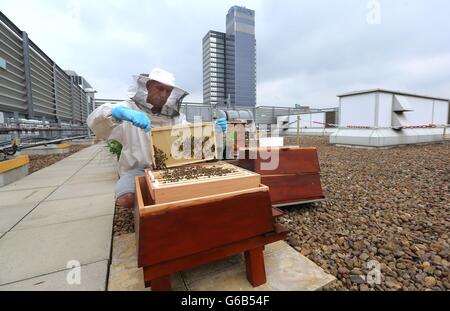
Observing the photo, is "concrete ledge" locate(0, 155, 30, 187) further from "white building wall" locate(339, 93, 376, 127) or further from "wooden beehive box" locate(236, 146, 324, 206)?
"white building wall" locate(339, 93, 376, 127)

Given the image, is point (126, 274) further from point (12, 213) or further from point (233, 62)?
point (233, 62)

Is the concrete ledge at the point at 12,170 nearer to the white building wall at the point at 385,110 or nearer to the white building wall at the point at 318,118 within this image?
the white building wall at the point at 385,110

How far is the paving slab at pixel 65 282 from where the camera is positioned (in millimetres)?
1390

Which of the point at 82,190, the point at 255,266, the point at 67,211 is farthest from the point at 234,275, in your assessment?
the point at 82,190

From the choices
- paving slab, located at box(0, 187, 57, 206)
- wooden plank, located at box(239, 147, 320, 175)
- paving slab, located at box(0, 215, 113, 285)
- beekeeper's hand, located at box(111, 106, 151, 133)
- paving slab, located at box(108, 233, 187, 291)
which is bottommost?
paving slab, located at box(108, 233, 187, 291)

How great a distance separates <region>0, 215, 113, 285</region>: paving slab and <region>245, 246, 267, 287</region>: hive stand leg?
1.13 metres

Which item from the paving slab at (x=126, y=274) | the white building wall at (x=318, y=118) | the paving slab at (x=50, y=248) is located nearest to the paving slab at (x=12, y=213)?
the paving slab at (x=50, y=248)

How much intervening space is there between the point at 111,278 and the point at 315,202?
239 centimetres

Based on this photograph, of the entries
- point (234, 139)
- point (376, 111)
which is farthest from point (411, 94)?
point (234, 139)

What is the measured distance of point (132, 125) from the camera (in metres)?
2.25

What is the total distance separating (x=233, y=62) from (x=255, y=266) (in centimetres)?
2861

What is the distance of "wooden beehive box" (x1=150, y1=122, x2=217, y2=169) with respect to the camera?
1.76m

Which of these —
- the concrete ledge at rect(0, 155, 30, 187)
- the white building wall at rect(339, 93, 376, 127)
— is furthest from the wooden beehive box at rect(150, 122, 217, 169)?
the white building wall at rect(339, 93, 376, 127)
